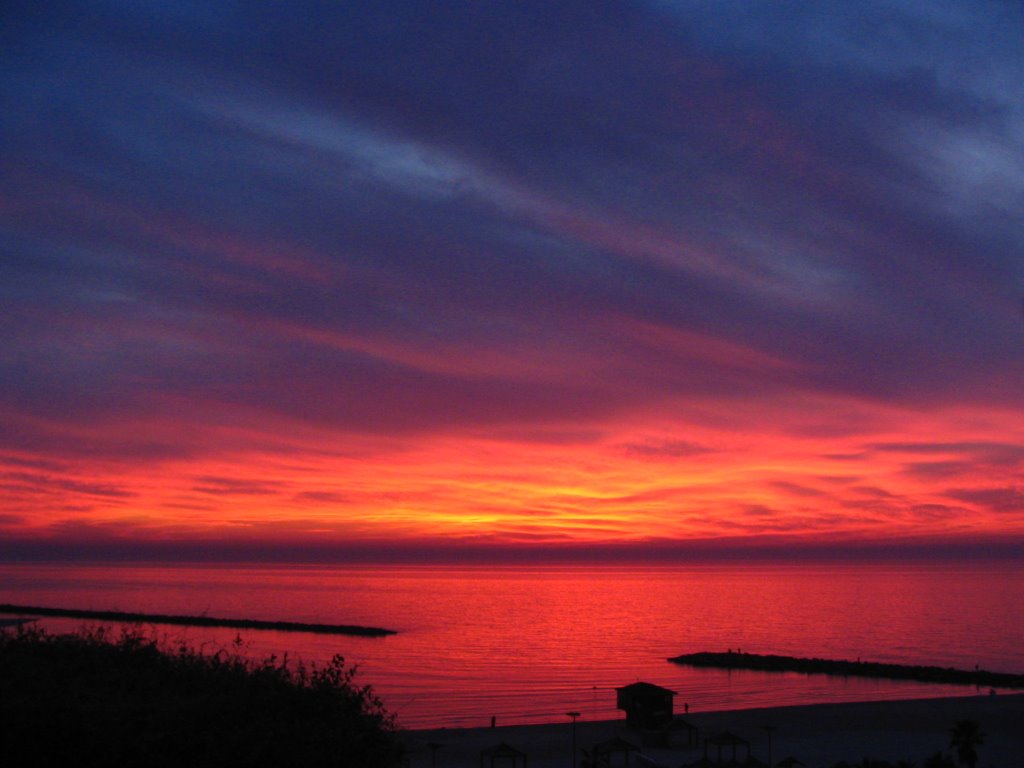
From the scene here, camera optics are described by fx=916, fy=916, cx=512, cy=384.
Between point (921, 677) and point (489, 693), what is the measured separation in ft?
103

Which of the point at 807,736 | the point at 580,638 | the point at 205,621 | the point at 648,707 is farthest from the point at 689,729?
the point at 205,621

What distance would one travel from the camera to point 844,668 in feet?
223

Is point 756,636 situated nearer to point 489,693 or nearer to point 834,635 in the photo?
point 834,635

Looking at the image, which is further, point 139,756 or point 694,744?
point 694,744

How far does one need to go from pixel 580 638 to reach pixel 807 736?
5563 centimetres

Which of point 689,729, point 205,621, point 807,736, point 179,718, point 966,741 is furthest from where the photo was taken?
point 205,621

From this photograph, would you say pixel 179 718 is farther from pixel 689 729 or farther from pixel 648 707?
pixel 648 707

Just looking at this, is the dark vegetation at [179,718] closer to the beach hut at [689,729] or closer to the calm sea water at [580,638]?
the calm sea water at [580,638]

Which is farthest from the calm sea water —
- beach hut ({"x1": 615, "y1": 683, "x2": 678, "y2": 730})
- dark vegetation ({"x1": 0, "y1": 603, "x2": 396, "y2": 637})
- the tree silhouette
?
the tree silhouette

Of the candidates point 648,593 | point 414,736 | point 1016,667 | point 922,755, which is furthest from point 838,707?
point 648,593

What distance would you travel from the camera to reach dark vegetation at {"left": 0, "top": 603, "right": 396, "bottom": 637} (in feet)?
308

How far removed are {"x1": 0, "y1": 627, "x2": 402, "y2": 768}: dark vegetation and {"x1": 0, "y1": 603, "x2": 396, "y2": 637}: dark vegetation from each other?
8429 cm

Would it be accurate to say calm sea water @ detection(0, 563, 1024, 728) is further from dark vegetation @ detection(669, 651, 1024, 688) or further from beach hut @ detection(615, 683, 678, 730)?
beach hut @ detection(615, 683, 678, 730)

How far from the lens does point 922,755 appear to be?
36000 mm
